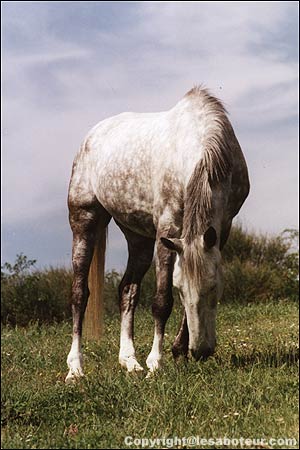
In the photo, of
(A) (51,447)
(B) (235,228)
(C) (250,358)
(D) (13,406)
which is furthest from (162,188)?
(B) (235,228)

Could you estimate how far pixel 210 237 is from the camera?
5.62 metres

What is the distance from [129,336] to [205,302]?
1.95 m

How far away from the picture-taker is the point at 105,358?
301 inches

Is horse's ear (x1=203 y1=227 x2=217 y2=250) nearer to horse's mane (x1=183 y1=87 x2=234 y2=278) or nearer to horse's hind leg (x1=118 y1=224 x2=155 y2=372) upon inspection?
horse's mane (x1=183 y1=87 x2=234 y2=278)

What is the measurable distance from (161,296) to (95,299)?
1577mm

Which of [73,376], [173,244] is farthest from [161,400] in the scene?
[73,376]

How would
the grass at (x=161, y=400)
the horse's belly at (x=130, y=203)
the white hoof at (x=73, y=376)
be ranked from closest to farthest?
the grass at (x=161, y=400) < the white hoof at (x=73, y=376) < the horse's belly at (x=130, y=203)

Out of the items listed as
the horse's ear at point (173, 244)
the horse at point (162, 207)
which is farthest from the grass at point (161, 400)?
the horse's ear at point (173, 244)

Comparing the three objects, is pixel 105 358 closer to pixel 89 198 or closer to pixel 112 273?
pixel 89 198

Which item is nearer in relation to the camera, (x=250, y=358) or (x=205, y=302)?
(x=205, y=302)

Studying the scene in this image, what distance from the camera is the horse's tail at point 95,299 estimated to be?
25.4 ft

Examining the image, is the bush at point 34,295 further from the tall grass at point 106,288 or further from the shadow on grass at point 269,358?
the shadow on grass at point 269,358

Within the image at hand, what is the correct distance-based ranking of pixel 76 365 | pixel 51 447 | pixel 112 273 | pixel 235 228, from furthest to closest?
pixel 235 228 < pixel 112 273 < pixel 76 365 < pixel 51 447

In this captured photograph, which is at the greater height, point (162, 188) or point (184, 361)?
point (162, 188)
